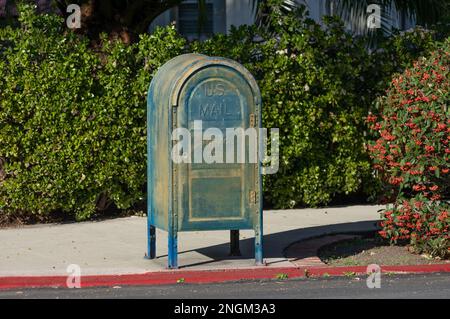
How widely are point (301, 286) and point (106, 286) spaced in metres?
1.86

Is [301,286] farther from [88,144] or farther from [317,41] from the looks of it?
[317,41]

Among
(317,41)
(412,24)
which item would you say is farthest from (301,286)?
(412,24)

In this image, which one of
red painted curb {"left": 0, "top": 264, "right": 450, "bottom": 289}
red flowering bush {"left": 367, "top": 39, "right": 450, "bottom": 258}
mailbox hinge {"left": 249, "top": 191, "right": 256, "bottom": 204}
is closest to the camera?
red painted curb {"left": 0, "top": 264, "right": 450, "bottom": 289}

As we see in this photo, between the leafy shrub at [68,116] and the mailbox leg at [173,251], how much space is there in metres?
3.60

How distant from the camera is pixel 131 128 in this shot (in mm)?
14594

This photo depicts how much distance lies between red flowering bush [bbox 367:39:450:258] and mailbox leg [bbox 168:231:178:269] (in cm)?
246

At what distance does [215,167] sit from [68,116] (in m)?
3.93

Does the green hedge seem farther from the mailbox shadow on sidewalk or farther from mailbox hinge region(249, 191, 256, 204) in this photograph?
A: mailbox hinge region(249, 191, 256, 204)

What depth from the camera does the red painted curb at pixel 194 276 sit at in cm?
1061

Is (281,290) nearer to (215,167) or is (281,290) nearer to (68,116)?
(215,167)

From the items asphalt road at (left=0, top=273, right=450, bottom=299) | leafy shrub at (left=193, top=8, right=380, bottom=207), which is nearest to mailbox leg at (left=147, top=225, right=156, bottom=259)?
asphalt road at (left=0, top=273, right=450, bottom=299)

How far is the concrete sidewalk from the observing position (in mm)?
11234

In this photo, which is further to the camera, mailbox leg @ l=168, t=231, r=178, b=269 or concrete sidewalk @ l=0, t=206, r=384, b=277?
concrete sidewalk @ l=0, t=206, r=384, b=277

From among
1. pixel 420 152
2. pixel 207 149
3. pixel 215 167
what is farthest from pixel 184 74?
pixel 420 152
